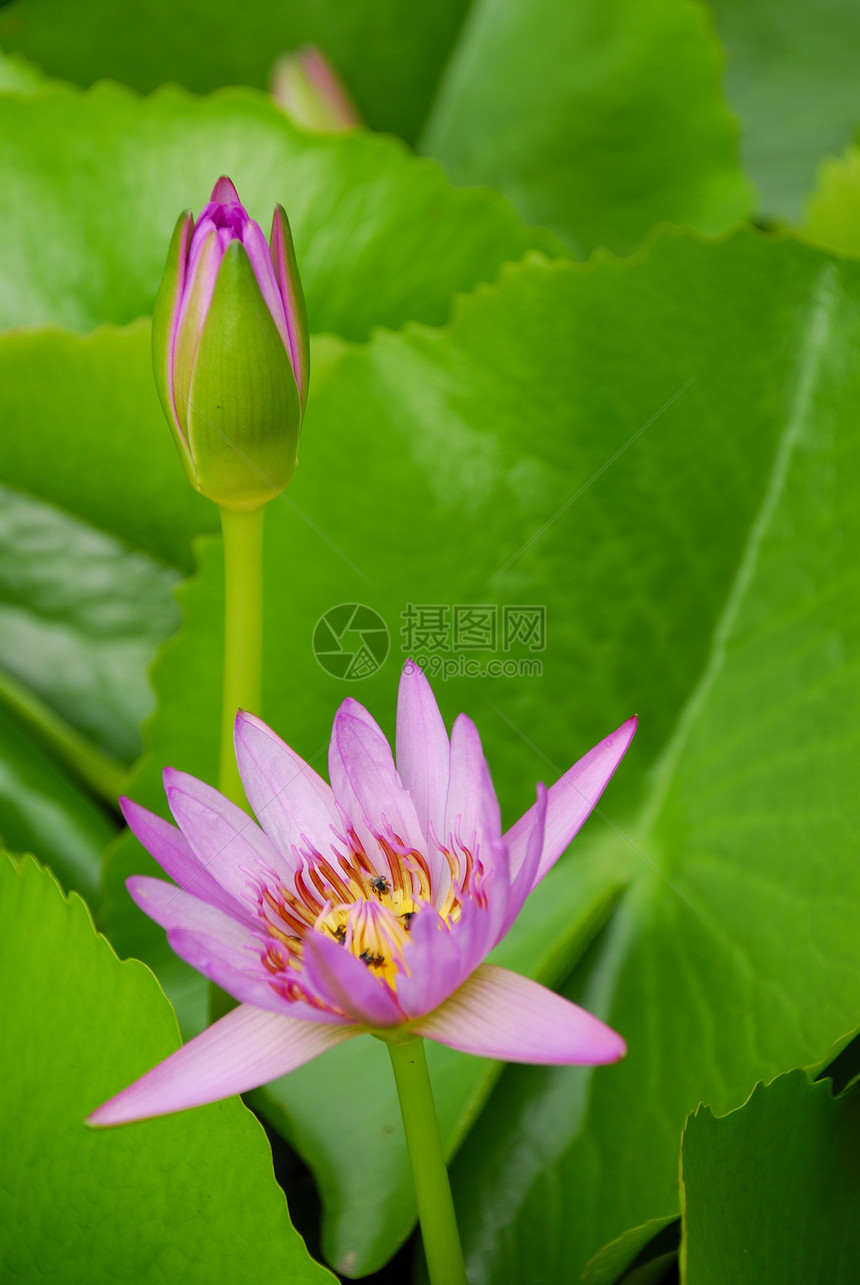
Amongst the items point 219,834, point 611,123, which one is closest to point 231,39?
point 611,123

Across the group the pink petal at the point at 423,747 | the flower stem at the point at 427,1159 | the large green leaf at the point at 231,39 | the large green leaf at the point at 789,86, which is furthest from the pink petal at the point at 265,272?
the large green leaf at the point at 789,86

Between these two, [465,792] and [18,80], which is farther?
[18,80]

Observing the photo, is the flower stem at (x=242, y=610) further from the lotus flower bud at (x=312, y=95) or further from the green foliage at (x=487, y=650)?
the lotus flower bud at (x=312, y=95)

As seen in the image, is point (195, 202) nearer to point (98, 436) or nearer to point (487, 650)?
point (98, 436)

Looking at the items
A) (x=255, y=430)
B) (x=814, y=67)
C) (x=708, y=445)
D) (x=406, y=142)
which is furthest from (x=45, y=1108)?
(x=814, y=67)

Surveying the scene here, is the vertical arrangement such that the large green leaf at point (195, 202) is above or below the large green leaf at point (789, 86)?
below

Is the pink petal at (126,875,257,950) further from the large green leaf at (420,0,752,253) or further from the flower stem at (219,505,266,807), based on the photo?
the large green leaf at (420,0,752,253)

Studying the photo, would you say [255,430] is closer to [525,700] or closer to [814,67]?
[525,700]
